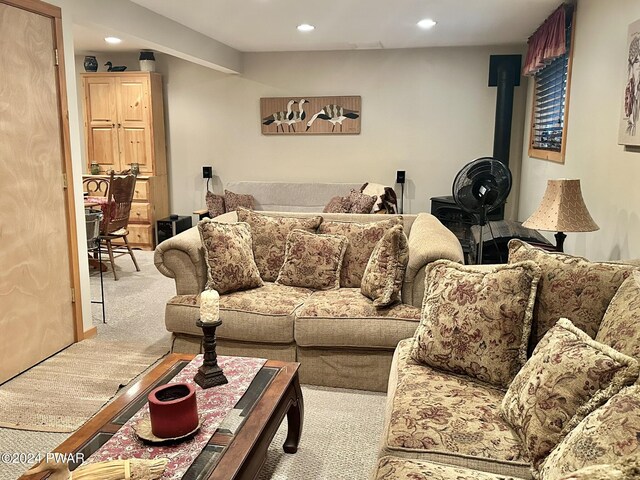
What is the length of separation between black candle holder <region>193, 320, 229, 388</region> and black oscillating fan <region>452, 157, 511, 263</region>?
7.30 ft

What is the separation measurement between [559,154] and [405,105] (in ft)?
8.12

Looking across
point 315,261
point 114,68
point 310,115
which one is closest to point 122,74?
point 114,68

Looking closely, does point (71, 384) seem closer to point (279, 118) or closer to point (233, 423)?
point (233, 423)

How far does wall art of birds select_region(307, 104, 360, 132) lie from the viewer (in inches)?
244

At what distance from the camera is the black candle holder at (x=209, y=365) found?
1917 millimetres

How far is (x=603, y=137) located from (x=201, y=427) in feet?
8.43

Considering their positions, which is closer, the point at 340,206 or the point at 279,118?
the point at 340,206

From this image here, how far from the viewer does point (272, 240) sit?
3.42 meters

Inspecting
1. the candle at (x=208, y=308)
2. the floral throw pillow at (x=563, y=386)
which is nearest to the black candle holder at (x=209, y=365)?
the candle at (x=208, y=308)

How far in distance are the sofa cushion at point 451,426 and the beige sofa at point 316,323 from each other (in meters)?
0.76

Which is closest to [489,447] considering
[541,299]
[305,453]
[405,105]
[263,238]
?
[541,299]

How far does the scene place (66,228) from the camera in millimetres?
3355

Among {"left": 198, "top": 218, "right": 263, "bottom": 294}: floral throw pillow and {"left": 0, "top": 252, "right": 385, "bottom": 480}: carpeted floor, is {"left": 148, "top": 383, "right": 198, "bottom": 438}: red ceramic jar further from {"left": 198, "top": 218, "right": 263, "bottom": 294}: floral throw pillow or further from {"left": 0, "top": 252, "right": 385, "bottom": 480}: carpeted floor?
{"left": 198, "top": 218, "right": 263, "bottom": 294}: floral throw pillow

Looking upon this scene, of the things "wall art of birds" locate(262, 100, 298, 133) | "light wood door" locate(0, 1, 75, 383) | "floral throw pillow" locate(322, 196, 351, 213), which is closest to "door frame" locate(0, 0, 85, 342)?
"light wood door" locate(0, 1, 75, 383)
